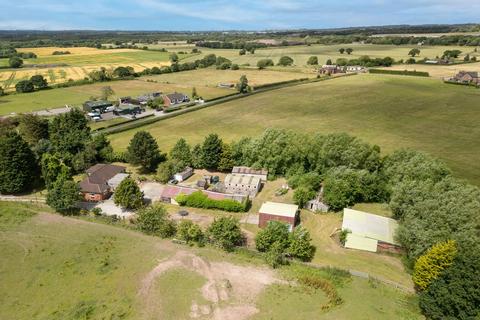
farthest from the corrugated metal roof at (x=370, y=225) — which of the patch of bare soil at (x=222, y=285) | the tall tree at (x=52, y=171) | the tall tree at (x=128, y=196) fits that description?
the tall tree at (x=52, y=171)

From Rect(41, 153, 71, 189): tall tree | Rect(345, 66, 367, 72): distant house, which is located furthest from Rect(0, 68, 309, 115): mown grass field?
Rect(41, 153, 71, 189): tall tree

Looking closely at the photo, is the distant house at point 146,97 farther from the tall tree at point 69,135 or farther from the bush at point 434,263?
the bush at point 434,263

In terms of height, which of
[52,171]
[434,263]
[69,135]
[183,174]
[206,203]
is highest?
[69,135]

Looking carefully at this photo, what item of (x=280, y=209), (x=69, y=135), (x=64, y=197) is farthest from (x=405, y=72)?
(x=64, y=197)

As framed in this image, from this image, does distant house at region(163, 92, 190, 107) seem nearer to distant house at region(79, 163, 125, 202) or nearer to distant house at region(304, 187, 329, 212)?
distant house at region(79, 163, 125, 202)

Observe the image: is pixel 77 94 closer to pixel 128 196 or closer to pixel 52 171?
pixel 52 171

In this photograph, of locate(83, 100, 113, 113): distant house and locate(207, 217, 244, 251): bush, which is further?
locate(83, 100, 113, 113): distant house
